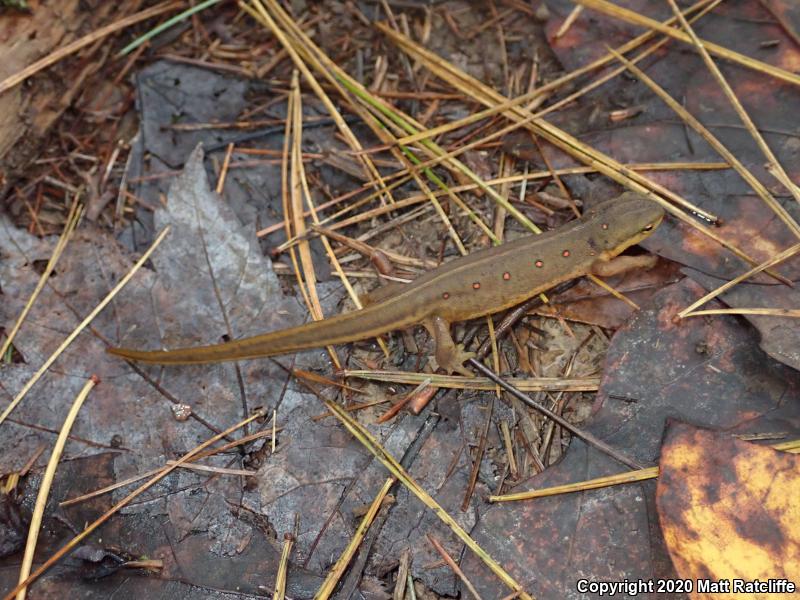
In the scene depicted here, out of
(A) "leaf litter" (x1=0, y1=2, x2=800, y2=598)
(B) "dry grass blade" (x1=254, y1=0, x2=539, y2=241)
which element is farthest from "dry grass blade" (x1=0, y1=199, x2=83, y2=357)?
(B) "dry grass blade" (x1=254, y1=0, x2=539, y2=241)

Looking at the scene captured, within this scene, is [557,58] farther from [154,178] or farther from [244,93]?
[154,178]

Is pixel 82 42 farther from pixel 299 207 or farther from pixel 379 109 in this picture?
pixel 379 109

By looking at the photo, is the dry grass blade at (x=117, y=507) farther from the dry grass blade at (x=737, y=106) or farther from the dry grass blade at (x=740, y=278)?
the dry grass blade at (x=737, y=106)

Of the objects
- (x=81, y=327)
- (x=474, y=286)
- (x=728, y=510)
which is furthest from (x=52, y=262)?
(x=728, y=510)

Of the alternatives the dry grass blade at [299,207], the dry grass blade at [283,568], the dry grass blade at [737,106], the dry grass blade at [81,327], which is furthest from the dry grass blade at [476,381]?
the dry grass blade at [737,106]

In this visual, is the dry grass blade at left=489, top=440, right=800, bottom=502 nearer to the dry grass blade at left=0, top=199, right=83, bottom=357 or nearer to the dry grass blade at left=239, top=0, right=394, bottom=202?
the dry grass blade at left=239, top=0, right=394, bottom=202

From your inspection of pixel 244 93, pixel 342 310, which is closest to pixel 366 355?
pixel 342 310
